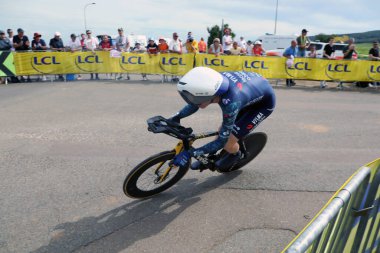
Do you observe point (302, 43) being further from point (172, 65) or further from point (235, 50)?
point (172, 65)

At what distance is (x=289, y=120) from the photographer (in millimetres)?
7062

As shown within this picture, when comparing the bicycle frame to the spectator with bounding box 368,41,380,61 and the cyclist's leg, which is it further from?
the spectator with bounding box 368,41,380,61

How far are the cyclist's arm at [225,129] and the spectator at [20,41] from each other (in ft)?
38.4

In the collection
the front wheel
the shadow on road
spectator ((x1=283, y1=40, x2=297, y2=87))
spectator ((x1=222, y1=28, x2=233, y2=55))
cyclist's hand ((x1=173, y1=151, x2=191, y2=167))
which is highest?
spectator ((x1=222, y1=28, x2=233, y2=55))

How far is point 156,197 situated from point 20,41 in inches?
452

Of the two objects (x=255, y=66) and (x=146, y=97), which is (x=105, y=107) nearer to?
(x=146, y=97)

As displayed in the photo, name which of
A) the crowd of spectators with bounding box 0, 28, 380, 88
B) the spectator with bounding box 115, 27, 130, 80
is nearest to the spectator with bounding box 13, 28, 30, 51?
the crowd of spectators with bounding box 0, 28, 380, 88

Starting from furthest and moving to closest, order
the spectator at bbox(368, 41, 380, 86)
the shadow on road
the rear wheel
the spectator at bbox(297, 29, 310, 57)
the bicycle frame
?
the spectator at bbox(297, 29, 310, 57) < the spectator at bbox(368, 41, 380, 86) < the rear wheel < the bicycle frame < the shadow on road

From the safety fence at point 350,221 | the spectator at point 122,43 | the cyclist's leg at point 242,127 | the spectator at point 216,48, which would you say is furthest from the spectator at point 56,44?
the safety fence at point 350,221

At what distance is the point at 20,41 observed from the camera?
12.2 m

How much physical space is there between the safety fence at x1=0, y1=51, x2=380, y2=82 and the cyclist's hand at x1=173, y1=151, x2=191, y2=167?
30.5 ft

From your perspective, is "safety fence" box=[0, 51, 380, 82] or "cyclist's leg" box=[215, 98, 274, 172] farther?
"safety fence" box=[0, 51, 380, 82]

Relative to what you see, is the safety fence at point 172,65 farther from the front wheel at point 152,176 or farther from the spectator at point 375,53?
the front wheel at point 152,176

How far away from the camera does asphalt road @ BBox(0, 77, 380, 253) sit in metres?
3.02
